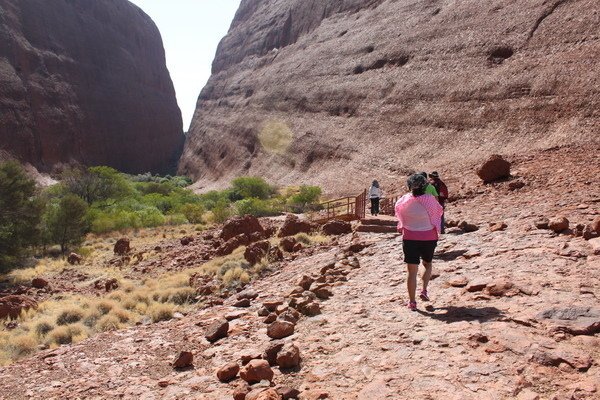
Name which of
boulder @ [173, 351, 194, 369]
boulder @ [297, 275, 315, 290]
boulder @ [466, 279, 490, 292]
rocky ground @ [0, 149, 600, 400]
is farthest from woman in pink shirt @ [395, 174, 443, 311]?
boulder @ [173, 351, 194, 369]

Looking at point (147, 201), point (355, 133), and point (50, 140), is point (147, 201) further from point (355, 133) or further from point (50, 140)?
point (50, 140)

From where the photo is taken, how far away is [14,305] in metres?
11.2

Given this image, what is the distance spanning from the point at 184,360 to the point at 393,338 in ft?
8.07

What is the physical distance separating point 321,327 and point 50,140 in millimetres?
66859

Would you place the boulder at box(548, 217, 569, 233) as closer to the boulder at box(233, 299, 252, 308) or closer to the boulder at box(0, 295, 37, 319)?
the boulder at box(233, 299, 252, 308)

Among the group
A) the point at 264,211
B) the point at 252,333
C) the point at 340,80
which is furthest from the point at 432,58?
the point at 252,333

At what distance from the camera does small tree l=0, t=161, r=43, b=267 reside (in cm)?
2039

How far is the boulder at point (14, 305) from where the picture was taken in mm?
10906

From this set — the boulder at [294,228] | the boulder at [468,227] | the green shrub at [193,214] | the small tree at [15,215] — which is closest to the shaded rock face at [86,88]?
the green shrub at [193,214]

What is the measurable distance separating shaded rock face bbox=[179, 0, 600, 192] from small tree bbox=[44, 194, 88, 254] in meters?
15.2

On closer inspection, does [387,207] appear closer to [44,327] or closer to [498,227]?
[498,227]

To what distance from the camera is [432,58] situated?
109 ft

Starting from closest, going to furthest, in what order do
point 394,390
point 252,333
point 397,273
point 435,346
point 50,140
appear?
point 394,390, point 435,346, point 252,333, point 397,273, point 50,140

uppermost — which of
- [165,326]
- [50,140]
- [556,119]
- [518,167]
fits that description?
[50,140]
